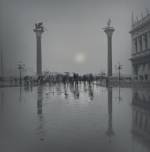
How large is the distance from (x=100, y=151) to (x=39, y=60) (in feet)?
191

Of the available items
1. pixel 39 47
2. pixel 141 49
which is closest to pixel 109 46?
pixel 141 49

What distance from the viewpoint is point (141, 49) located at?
54.3 m

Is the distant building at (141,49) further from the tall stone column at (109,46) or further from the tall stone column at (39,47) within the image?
the tall stone column at (39,47)

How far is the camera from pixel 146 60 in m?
48.6

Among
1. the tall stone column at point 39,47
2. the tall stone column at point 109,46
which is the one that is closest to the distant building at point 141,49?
the tall stone column at point 109,46

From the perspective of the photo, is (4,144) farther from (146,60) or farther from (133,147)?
(146,60)

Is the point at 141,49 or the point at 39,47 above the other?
the point at 39,47

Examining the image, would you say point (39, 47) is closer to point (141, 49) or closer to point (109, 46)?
point (109, 46)

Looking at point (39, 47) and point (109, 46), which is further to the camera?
point (109, 46)

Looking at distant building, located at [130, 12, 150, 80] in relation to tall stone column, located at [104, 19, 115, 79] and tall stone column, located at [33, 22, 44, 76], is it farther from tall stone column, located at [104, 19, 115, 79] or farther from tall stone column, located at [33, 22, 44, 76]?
tall stone column, located at [33, 22, 44, 76]

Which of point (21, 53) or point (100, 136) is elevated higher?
point (21, 53)

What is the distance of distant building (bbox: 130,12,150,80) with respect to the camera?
4913cm

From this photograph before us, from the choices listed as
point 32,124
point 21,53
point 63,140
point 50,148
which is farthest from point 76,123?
point 21,53

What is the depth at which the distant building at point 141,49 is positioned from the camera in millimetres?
49128
